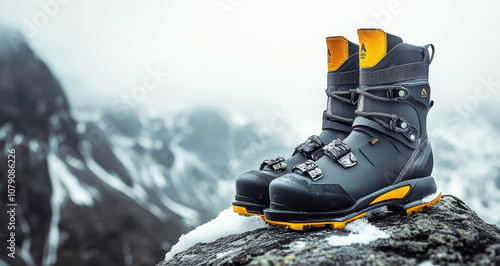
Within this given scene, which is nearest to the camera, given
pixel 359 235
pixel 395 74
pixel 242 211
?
pixel 359 235

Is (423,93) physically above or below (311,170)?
above

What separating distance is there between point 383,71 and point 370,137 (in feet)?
1.42

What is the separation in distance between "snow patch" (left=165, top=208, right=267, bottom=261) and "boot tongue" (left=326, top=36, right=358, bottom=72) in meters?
1.32

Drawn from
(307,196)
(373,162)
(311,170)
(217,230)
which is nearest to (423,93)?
(373,162)

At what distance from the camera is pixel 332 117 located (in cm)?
337

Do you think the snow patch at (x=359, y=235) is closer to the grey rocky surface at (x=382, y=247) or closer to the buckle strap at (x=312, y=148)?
the grey rocky surface at (x=382, y=247)

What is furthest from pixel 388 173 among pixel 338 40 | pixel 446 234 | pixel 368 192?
pixel 338 40

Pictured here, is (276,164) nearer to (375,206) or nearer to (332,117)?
(332,117)

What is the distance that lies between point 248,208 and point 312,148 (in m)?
0.65

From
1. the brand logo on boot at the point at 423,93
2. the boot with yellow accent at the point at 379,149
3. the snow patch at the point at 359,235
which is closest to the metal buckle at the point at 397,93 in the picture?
the boot with yellow accent at the point at 379,149

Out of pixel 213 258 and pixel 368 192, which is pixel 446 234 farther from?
pixel 213 258

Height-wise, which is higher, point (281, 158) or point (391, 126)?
point (281, 158)

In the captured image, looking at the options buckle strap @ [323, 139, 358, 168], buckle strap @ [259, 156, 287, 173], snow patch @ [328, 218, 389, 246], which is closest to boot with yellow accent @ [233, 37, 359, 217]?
buckle strap @ [259, 156, 287, 173]

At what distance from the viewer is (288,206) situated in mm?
2629
